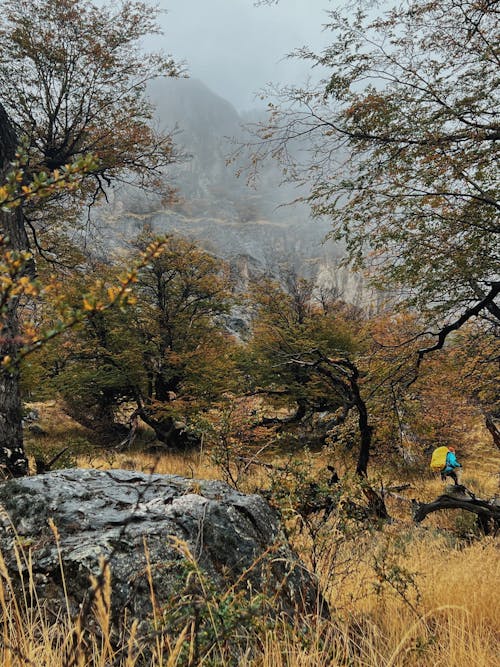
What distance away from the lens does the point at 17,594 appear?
1.81 meters

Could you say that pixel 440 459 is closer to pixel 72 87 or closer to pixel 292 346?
pixel 292 346

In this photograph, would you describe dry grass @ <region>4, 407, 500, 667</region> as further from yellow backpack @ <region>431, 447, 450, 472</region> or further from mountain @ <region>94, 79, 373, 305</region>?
mountain @ <region>94, 79, 373, 305</region>

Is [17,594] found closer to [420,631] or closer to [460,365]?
[420,631]

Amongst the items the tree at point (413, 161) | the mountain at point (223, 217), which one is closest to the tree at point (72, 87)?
the tree at point (413, 161)

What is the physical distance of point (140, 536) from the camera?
82.2 inches

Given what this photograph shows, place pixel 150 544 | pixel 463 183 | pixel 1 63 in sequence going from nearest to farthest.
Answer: pixel 150 544, pixel 463 183, pixel 1 63

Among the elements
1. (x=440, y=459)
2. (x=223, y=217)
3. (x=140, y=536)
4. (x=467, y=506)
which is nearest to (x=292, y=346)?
(x=440, y=459)

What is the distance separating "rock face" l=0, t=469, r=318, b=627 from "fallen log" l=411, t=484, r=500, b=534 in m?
4.49

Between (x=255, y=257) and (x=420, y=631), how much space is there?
78408mm

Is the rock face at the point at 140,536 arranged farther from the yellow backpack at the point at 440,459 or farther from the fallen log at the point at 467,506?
the yellow backpack at the point at 440,459

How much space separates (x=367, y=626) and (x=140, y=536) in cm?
148

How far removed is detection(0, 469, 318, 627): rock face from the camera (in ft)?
6.06

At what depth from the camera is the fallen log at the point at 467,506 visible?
18.8ft

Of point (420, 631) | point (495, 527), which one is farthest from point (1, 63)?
point (495, 527)
